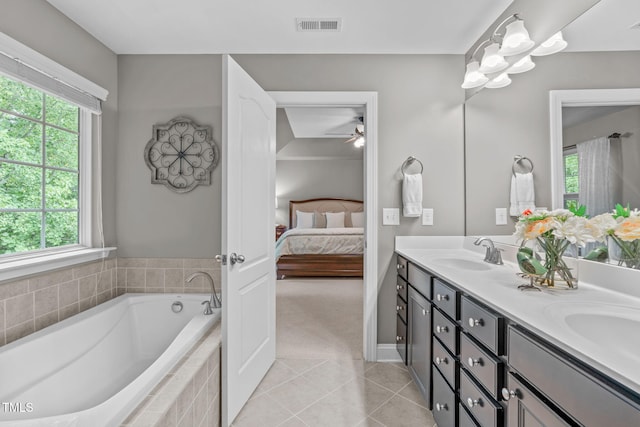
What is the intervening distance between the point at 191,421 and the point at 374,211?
1706 mm

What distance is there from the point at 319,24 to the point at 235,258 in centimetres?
158

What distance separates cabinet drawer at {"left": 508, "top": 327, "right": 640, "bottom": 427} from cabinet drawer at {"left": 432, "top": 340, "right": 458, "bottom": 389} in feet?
1.57

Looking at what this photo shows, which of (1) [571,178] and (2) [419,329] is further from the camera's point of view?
(2) [419,329]

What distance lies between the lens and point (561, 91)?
59.5 inches

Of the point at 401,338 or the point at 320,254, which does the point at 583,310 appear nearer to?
the point at 401,338

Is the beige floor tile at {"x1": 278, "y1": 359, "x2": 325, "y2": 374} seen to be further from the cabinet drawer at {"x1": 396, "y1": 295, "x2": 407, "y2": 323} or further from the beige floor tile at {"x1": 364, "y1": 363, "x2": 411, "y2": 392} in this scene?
the cabinet drawer at {"x1": 396, "y1": 295, "x2": 407, "y2": 323}

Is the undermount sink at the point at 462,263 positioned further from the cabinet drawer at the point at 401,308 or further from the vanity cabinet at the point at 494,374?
the cabinet drawer at the point at 401,308

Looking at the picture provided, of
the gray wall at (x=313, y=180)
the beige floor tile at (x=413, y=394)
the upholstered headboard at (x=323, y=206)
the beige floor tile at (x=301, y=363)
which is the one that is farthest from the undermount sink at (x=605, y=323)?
the gray wall at (x=313, y=180)

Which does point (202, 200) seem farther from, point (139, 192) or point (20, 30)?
point (20, 30)

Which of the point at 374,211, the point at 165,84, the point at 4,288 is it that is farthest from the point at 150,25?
the point at 374,211

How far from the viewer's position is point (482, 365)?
1.18m

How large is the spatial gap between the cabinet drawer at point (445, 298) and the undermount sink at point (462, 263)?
1.04 ft

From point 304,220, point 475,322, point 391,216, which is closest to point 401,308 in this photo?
point 391,216

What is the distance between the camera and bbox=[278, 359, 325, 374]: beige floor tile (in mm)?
2326
